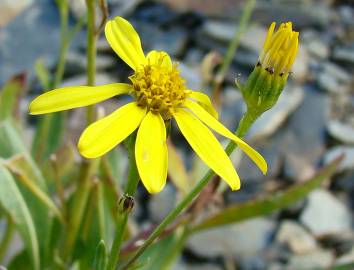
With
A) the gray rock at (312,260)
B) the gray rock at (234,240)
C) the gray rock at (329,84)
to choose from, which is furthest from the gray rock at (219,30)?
the gray rock at (312,260)

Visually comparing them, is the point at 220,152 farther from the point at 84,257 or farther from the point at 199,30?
the point at 199,30

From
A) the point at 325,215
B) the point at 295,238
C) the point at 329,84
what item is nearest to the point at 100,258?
the point at 295,238

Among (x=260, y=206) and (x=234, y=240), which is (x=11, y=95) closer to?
(x=260, y=206)

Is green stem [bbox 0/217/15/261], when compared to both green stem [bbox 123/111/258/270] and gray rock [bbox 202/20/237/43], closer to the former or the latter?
green stem [bbox 123/111/258/270]

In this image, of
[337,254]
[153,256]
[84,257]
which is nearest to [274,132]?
[337,254]

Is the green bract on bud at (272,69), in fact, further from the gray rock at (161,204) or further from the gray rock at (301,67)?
the gray rock at (301,67)

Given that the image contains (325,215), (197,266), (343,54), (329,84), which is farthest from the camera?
(343,54)
